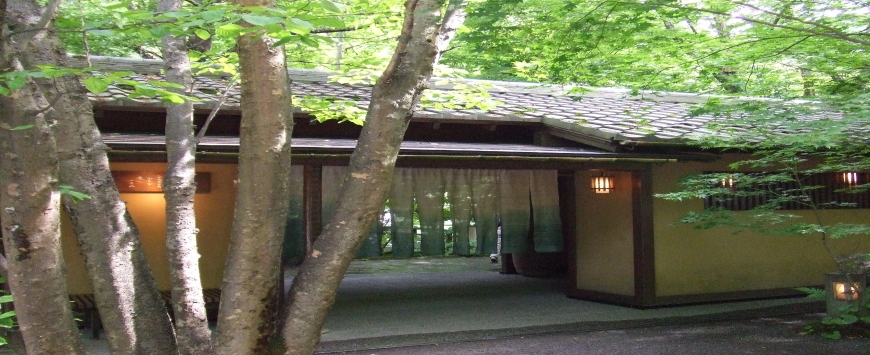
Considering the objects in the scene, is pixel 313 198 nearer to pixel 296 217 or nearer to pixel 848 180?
pixel 296 217

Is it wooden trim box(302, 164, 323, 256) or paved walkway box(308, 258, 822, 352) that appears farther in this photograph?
wooden trim box(302, 164, 323, 256)

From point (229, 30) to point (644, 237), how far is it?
306 inches

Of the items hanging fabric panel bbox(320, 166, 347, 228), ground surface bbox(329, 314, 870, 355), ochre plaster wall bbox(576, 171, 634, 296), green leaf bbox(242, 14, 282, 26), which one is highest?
green leaf bbox(242, 14, 282, 26)

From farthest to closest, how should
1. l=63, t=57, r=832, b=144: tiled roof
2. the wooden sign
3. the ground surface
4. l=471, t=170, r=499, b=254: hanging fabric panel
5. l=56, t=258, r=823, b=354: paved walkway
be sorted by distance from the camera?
l=471, t=170, r=499, b=254: hanging fabric panel, l=63, t=57, r=832, b=144: tiled roof, the wooden sign, l=56, t=258, r=823, b=354: paved walkway, the ground surface

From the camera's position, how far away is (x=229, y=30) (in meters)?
3.28

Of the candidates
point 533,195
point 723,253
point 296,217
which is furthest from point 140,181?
point 723,253

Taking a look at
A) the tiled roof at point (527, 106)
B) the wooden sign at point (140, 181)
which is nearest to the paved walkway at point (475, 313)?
the wooden sign at point (140, 181)

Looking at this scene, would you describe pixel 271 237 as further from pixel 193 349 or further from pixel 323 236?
pixel 193 349

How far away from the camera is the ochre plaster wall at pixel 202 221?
9.20 m

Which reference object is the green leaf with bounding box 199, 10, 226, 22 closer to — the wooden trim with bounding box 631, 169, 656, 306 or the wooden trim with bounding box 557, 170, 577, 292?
the wooden trim with bounding box 631, 169, 656, 306

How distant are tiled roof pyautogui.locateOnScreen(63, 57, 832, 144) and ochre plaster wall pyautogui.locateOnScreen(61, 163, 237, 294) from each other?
95cm

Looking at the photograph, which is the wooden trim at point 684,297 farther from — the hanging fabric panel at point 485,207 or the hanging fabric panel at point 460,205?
the hanging fabric panel at point 460,205

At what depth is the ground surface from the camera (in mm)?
7578

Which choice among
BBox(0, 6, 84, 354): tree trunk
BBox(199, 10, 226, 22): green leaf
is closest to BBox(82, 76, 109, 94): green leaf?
BBox(0, 6, 84, 354): tree trunk
